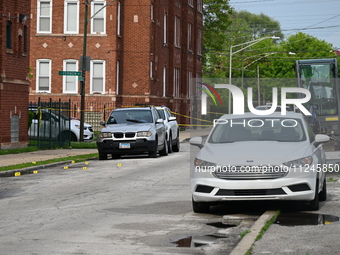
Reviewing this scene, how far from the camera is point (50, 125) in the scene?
3419 centimetres

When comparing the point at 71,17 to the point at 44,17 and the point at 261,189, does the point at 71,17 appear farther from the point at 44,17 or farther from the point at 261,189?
the point at 261,189

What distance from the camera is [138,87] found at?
53.0 meters

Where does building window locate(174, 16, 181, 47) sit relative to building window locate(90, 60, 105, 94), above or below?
above

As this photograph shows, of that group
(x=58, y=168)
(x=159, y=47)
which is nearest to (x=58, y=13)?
(x=159, y=47)

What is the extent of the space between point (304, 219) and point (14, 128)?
22.6 m

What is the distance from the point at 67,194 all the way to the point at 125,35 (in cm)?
3674

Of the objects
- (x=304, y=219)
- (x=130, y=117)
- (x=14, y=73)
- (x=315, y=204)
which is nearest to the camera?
(x=304, y=219)

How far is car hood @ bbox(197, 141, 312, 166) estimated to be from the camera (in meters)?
12.7

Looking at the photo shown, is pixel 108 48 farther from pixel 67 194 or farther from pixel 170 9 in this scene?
pixel 67 194

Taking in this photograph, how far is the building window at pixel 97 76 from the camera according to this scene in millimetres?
51094

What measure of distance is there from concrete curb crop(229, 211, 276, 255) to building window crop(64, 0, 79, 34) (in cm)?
4049

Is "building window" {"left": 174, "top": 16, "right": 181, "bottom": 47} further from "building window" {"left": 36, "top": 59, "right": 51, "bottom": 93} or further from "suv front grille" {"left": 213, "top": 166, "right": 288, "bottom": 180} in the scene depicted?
"suv front grille" {"left": 213, "top": 166, "right": 288, "bottom": 180}

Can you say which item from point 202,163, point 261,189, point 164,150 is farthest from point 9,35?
point 261,189

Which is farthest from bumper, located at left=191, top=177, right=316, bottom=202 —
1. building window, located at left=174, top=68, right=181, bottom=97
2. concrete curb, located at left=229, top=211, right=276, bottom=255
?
building window, located at left=174, top=68, right=181, bottom=97
